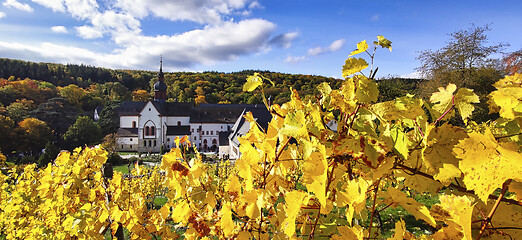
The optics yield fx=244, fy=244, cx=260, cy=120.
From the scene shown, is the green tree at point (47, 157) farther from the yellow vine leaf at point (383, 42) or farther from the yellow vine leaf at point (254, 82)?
the yellow vine leaf at point (383, 42)

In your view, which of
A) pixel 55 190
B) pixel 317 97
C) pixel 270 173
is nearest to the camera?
pixel 317 97

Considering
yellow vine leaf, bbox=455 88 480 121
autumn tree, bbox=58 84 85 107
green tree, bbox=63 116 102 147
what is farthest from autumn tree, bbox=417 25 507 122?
autumn tree, bbox=58 84 85 107

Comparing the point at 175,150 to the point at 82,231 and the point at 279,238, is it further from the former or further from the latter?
the point at 82,231

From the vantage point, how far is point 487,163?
1.46 feet

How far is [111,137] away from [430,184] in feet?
151

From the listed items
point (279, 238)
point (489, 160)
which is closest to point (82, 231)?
point (279, 238)

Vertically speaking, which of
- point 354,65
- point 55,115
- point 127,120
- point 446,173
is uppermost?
point 354,65

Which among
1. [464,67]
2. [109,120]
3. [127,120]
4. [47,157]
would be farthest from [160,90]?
[464,67]

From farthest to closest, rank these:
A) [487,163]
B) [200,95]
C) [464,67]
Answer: [200,95] → [464,67] → [487,163]

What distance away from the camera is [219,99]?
68.1 m

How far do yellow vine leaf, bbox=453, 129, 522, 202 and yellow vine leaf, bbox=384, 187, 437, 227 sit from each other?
0.18 metres

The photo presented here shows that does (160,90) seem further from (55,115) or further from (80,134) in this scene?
(55,115)

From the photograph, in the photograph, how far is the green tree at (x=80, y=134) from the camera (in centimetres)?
3766

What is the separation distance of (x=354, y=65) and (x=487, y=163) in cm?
33
